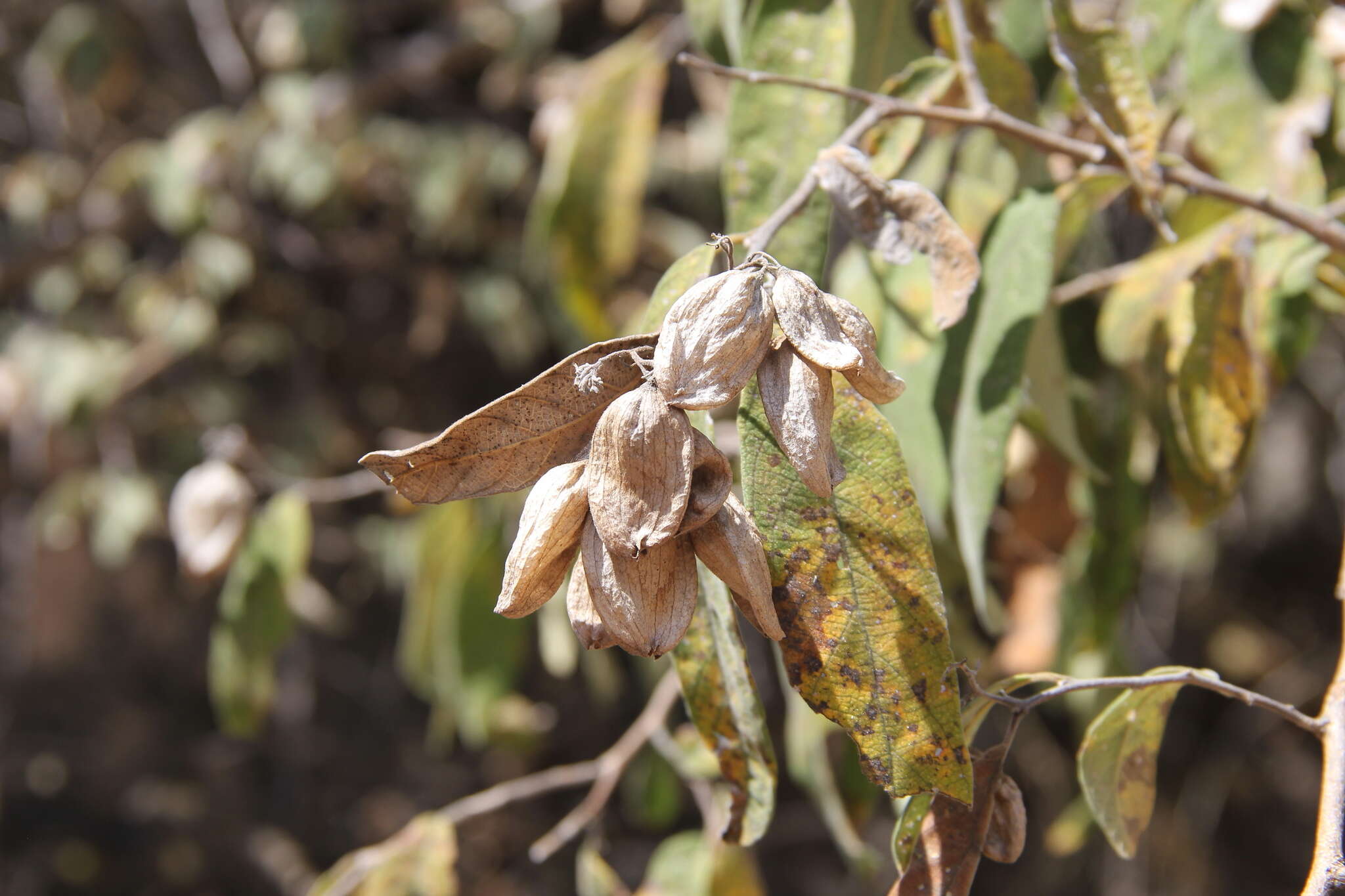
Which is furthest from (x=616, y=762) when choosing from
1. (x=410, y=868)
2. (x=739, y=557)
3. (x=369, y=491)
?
(x=739, y=557)

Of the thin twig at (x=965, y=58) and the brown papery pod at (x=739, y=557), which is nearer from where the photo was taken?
the brown papery pod at (x=739, y=557)

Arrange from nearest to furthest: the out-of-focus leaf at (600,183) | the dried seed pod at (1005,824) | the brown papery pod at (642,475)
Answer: the brown papery pod at (642,475)
the dried seed pod at (1005,824)
the out-of-focus leaf at (600,183)

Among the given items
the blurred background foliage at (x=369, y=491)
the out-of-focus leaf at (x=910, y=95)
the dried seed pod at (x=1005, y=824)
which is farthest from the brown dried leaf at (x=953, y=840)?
the blurred background foliage at (x=369, y=491)

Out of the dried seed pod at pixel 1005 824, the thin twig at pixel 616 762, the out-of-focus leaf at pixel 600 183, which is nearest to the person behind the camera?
the dried seed pod at pixel 1005 824

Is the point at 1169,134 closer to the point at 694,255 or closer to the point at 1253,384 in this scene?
the point at 1253,384

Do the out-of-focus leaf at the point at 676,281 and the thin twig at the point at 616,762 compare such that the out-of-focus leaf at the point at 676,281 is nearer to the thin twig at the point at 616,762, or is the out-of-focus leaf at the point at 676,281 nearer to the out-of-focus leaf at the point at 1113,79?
the out-of-focus leaf at the point at 1113,79

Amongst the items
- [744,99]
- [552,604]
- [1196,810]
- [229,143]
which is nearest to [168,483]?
[229,143]
